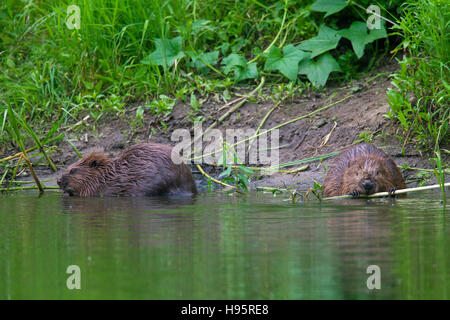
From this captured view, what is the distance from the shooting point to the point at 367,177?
577cm

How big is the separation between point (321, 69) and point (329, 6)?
663 mm

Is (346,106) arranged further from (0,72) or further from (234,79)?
(0,72)

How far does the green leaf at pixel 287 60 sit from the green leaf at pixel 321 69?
112 millimetres

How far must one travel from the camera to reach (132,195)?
660 centimetres

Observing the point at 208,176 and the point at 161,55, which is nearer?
the point at 208,176

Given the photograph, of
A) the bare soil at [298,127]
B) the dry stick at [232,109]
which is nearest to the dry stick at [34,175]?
the bare soil at [298,127]

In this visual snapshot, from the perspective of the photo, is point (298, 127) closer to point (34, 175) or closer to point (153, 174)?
point (153, 174)

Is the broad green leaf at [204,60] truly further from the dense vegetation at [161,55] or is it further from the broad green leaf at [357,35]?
the broad green leaf at [357,35]

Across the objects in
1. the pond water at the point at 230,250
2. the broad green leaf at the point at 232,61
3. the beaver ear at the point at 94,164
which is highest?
the broad green leaf at the point at 232,61

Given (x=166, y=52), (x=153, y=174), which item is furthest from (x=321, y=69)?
(x=153, y=174)

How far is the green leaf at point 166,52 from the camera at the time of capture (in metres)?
8.04

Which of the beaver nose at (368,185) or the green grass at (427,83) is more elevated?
the green grass at (427,83)

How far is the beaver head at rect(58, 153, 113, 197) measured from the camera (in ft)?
22.0

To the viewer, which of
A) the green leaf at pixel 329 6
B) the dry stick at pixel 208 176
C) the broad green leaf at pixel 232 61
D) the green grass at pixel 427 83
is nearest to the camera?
the green grass at pixel 427 83
